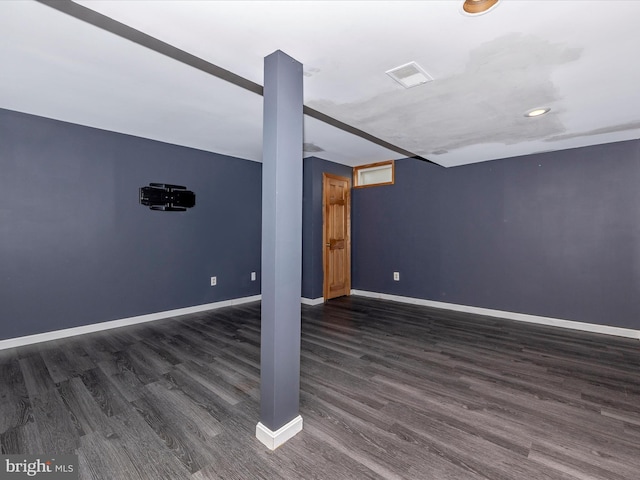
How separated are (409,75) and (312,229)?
3285 millimetres

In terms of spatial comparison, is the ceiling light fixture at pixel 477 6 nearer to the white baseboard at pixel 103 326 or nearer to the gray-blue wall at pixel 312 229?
the gray-blue wall at pixel 312 229

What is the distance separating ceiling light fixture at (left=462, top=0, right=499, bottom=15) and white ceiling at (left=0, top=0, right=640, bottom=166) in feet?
0.14

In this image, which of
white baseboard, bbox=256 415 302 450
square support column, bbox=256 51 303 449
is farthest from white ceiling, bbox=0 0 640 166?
white baseboard, bbox=256 415 302 450

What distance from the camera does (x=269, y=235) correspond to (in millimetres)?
1797

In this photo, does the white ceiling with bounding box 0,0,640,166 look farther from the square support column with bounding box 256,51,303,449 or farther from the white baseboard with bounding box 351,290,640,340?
the white baseboard with bounding box 351,290,640,340

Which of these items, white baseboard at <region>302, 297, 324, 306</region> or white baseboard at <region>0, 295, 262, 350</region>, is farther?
white baseboard at <region>302, 297, 324, 306</region>

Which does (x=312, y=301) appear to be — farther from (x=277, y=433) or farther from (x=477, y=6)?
(x=477, y=6)

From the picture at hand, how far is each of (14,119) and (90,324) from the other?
2415 millimetres

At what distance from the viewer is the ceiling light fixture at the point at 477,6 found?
1489 millimetres

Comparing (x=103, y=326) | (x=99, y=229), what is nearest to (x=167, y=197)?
(x=99, y=229)

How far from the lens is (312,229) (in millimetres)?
5211

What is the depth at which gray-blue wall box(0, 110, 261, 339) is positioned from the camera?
3264mm

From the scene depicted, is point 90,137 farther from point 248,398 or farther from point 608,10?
point 608,10

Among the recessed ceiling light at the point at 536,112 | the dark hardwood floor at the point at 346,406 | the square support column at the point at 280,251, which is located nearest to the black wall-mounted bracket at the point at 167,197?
the dark hardwood floor at the point at 346,406
